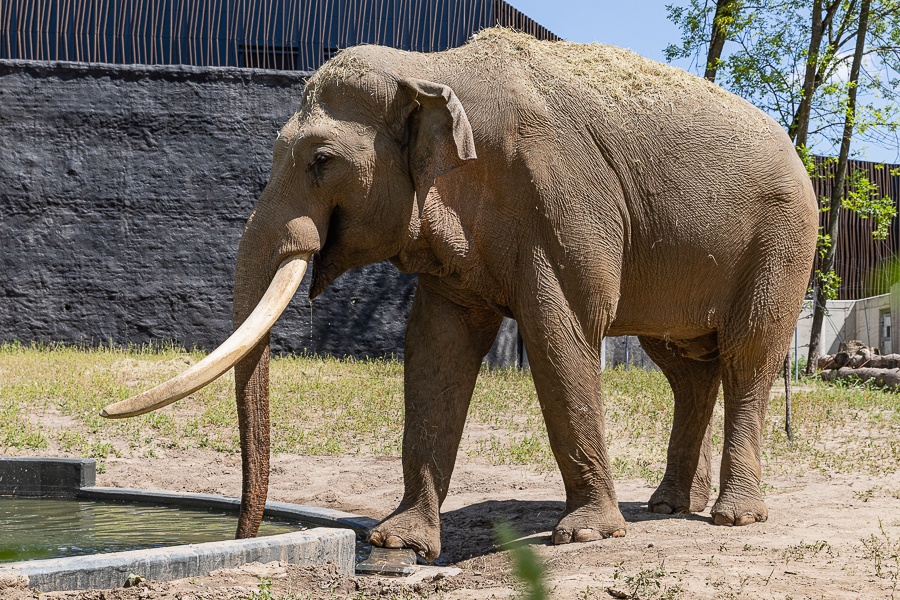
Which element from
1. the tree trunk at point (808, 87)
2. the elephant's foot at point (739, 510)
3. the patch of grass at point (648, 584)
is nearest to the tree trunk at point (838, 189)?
the tree trunk at point (808, 87)

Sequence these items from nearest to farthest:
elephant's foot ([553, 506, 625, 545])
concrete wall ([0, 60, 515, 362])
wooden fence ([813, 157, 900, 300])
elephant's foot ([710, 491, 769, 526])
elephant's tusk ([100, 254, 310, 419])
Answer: elephant's tusk ([100, 254, 310, 419]) → elephant's foot ([553, 506, 625, 545]) → elephant's foot ([710, 491, 769, 526]) → concrete wall ([0, 60, 515, 362]) → wooden fence ([813, 157, 900, 300])

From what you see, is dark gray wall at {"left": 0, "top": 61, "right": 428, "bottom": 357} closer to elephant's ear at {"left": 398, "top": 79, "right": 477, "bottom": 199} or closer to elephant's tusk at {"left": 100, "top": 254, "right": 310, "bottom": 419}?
elephant's ear at {"left": 398, "top": 79, "right": 477, "bottom": 199}

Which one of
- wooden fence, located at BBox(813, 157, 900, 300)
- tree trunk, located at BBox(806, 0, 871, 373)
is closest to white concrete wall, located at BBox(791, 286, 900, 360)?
wooden fence, located at BBox(813, 157, 900, 300)

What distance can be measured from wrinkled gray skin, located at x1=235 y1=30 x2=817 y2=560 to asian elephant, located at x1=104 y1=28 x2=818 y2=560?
1 centimetres

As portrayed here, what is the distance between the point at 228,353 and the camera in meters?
4.41

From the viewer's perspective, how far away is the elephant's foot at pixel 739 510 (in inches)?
226

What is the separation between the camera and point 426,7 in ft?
52.0

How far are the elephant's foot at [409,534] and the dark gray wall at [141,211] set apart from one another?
31.0ft

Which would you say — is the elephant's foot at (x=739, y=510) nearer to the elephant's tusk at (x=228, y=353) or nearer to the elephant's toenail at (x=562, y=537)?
the elephant's toenail at (x=562, y=537)

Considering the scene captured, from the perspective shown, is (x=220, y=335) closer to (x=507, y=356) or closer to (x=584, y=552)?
(x=507, y=356)

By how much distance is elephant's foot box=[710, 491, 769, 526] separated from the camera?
574cm

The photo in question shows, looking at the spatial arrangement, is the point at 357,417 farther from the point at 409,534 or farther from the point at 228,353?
the point at 228,353

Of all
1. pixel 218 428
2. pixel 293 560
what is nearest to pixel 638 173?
pixel 293 560

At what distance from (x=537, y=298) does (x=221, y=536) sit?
2002 mm
